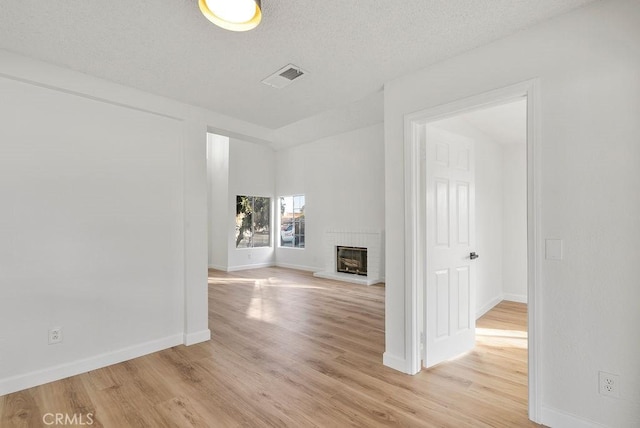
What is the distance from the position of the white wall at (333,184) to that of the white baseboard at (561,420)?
4741 mm

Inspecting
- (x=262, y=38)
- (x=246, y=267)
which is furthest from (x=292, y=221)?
(x=262, y=38)

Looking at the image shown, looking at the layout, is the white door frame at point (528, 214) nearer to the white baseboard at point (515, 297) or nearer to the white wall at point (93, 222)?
the white wall at point (93, 222)

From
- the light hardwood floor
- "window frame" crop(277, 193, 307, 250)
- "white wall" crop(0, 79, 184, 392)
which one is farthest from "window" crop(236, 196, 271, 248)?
"white wall" crop(0, 79, 184, 392)

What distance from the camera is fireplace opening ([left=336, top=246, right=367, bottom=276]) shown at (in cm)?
696

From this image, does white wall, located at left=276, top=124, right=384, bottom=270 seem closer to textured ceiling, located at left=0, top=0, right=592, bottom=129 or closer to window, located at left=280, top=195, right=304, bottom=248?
window, located at left=280, top=195, right=304, bottom=248

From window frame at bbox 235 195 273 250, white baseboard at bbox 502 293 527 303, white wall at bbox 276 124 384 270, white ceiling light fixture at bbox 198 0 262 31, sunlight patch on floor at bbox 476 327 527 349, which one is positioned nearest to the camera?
white ceiling light fixture at bbox 198 0 262 31

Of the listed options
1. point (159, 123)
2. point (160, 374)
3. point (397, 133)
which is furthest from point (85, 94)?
point (397, 133)

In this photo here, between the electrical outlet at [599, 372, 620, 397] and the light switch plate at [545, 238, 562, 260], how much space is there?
668 mm

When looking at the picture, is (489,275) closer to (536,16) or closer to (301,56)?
(536,16)

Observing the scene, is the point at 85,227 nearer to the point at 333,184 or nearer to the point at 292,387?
the point at 292,387

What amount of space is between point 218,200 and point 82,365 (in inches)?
239

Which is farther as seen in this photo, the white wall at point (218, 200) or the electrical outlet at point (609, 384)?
the white wall at point (218, 200)

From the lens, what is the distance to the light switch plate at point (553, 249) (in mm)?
1892

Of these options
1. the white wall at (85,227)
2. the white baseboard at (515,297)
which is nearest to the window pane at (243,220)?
the white wall at (85,227)
